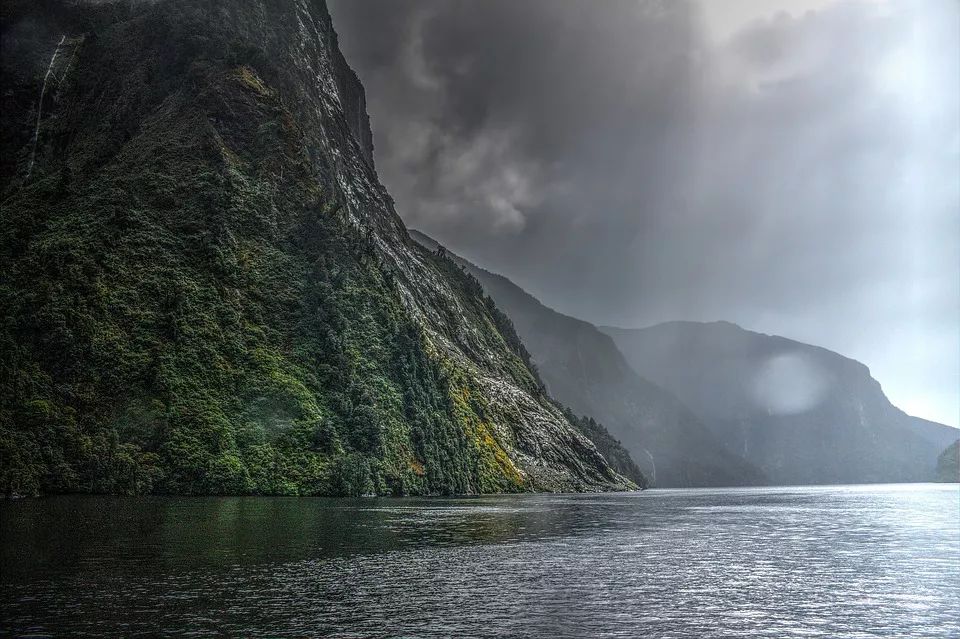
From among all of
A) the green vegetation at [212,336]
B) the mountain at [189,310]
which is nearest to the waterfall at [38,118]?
the mountain at [189,310]

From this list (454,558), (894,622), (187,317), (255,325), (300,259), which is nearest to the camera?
(894,622)

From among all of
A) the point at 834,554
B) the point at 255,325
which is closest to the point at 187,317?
the point at 255,325

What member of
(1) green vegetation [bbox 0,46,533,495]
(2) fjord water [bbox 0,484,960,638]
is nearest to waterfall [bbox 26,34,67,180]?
(1) green vegetation [bbox 0,46,533,495]

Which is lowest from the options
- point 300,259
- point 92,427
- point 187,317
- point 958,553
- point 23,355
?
point 958,553

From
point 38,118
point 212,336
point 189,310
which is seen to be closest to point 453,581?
point 212,336

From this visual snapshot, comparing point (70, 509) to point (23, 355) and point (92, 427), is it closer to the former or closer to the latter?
point (92, 427)

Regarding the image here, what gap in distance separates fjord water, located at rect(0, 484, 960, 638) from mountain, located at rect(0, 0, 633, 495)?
53.5 meters

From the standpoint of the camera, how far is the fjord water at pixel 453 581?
2372 cm

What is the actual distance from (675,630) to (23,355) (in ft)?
393

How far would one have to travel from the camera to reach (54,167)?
17325cm

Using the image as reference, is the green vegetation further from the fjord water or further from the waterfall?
the fjord water

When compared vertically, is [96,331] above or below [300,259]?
below

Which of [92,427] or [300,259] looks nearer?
[92,427]

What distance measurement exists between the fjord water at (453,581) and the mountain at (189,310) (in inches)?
2106
